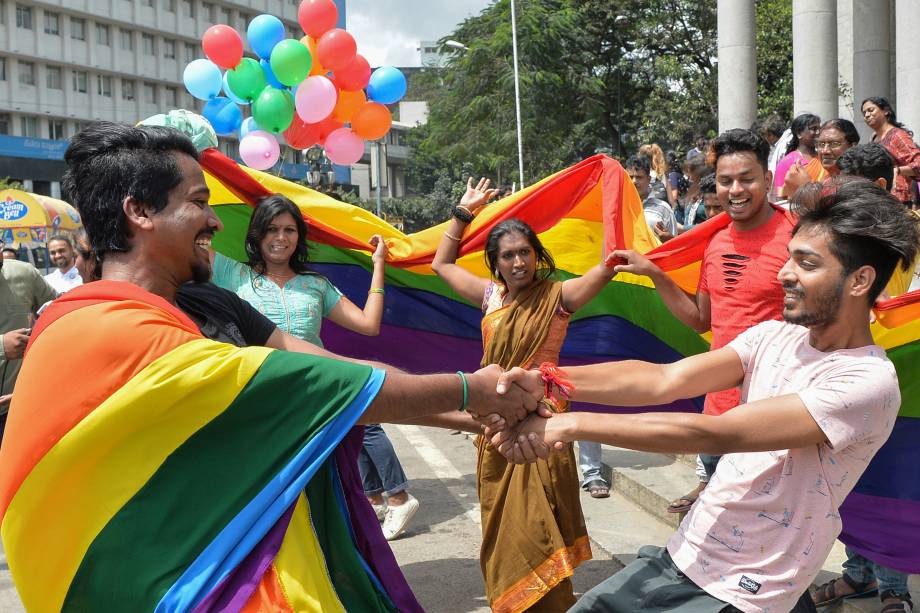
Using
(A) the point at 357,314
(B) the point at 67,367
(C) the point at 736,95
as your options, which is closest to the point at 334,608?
(B) the point at 67,367

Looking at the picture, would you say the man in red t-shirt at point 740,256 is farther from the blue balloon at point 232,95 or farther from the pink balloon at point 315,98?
the blue balloon at point 232,95

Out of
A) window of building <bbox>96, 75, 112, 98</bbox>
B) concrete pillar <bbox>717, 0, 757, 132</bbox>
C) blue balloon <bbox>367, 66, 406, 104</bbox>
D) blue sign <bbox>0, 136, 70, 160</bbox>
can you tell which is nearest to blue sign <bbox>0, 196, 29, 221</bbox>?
blue balloon <bbox>367, 66, 406, 104</bbox>

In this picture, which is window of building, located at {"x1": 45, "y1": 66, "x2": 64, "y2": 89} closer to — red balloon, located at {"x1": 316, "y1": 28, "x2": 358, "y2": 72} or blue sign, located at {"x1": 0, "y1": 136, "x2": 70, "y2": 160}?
blue sign, located at {"x1": 0, "y1": 136, "x2": 70, "y2": 160}

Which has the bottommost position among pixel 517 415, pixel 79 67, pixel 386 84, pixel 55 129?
pixel 517 415

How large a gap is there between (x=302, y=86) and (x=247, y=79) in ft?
3.37

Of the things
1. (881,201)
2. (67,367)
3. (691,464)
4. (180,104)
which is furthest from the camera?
(180,104)

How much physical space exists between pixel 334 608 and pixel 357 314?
10.8ft

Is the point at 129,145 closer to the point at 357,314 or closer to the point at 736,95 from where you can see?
the point at 357,314

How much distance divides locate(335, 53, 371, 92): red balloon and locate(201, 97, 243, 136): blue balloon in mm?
1595

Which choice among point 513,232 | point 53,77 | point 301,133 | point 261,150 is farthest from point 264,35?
point 53,77

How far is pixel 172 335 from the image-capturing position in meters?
2.19

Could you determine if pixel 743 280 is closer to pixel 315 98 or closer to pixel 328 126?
pixel 315 98

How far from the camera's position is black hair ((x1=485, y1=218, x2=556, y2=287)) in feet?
16.9

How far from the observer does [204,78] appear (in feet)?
41.2
